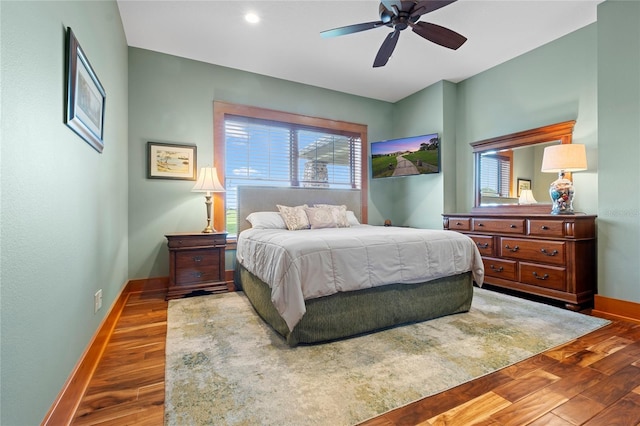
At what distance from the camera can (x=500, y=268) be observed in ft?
11.1

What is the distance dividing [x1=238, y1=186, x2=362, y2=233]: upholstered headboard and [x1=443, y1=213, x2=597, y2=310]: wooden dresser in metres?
1.99

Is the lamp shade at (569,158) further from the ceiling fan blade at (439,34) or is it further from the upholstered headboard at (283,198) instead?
the upholstered headboard at (283,198)

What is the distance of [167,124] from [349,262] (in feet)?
10.0

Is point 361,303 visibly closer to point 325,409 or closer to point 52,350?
point 325,409

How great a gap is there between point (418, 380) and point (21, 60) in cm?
223

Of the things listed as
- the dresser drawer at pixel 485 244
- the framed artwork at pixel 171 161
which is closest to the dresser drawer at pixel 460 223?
the dresser drawer at pixel 485 244

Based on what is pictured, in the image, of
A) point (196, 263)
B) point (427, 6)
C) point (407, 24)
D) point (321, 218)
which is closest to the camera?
point (427, 6)

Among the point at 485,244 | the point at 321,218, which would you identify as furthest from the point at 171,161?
the point at 485,244

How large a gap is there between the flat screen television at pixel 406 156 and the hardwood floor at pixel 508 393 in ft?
9.60

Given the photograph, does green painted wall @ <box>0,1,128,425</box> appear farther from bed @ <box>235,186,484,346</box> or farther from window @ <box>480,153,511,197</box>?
window @ <box>480,153,511,197</box>

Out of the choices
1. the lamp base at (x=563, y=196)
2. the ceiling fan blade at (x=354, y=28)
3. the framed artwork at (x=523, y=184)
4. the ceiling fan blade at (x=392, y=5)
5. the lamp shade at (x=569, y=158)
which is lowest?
the lamp base at (x=563, y=196)

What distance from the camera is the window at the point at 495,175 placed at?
3.86 metres

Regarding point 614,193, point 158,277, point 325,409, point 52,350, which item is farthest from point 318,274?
point 614,193

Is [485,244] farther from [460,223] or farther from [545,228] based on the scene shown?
[545,228]
